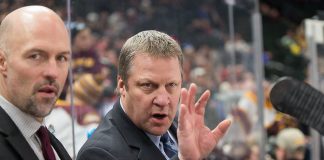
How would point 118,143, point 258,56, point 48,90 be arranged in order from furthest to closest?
1. point 258,56
2. point 118,143
3. point 48,90

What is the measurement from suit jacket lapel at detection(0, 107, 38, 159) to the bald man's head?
0.70 feet

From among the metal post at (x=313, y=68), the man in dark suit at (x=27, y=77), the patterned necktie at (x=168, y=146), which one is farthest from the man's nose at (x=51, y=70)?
the metal post at (x=313, y=68)

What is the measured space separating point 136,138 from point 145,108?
104mm

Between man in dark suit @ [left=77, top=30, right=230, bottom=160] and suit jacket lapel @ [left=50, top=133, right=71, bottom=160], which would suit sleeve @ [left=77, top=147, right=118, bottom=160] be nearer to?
man in dark suit @ [left=77, top=30, right=230, bottom=160]

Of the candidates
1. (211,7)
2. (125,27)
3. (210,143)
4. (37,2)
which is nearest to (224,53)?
(211,7)

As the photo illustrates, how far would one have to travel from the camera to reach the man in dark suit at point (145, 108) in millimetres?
2334

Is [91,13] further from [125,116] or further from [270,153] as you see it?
[270,153]

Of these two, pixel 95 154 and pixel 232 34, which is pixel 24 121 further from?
pixel 232 34

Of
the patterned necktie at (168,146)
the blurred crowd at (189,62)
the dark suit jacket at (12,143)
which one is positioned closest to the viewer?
the dark suit jacket at (12,143)

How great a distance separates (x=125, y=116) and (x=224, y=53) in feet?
11.9

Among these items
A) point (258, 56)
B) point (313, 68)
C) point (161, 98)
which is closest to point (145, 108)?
point (161, 98)

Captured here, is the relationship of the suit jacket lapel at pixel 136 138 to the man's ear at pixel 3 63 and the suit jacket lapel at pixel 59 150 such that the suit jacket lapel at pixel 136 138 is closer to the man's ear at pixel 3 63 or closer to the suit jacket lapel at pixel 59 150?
the suit jacket lapel at pixel 59 150

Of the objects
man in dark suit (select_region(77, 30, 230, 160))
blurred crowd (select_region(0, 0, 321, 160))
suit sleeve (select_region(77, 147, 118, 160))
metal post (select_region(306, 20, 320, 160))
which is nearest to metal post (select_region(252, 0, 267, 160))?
blurred crowd (select_region(0, 0, 321, 160))

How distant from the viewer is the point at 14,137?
216 cm
